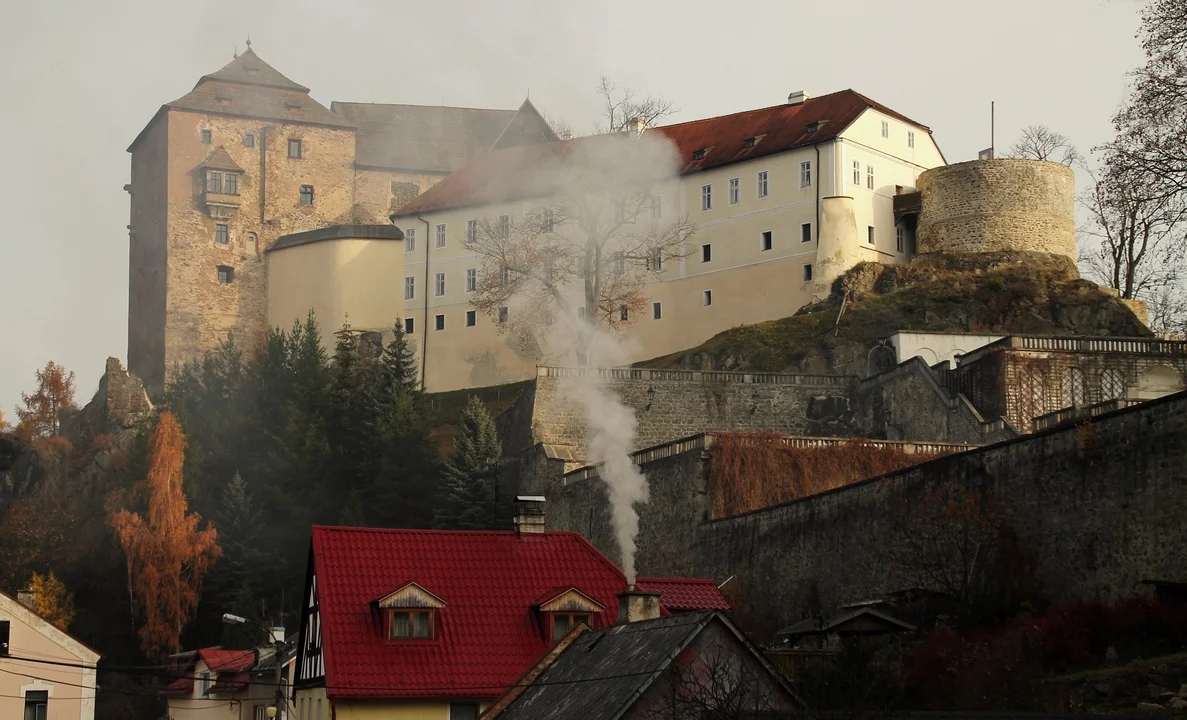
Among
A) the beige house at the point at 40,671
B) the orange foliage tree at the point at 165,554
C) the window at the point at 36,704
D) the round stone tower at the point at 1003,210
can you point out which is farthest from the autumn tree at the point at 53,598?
the round stone tower at the point at 1003,210

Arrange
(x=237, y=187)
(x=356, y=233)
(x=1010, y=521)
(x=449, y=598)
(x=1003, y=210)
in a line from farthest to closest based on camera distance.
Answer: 1. (x=237, y=187)
2. (x=356, y=233)
3. (x=1003, y=210)
4. (x=1010, y=521)
5. (x=449, y=598)

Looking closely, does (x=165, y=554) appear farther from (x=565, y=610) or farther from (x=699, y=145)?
(x=565, y=610)

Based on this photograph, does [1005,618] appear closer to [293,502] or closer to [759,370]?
[759,370]

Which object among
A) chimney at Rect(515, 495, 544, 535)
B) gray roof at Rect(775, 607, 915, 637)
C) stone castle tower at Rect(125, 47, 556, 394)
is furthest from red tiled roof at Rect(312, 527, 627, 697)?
stone castle tower at Rect(125, 47, 556, 394)

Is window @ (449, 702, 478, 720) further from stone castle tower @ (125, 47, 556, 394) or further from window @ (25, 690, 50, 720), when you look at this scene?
stone castle tower @ (125, 47, 556, 394)

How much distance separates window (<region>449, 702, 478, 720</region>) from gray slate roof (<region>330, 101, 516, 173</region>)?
226 ft

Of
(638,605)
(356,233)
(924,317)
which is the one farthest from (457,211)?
(638,605)

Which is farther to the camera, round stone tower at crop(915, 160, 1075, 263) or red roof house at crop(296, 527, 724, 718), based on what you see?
round stone tower at crop(915, 160, 1075, 263)

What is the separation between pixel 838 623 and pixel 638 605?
16.9ft

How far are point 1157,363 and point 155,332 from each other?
53.8m

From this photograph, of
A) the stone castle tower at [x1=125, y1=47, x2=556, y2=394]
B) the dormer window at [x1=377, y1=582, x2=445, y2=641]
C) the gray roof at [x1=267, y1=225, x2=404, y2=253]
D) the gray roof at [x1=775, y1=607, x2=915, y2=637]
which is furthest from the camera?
the stone castle tower at [x1=125, y1=47, x2=556, y2=394]

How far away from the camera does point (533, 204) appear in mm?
76750

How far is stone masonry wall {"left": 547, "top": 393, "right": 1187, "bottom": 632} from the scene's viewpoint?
95.5 feet

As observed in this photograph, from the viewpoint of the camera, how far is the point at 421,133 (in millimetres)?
98688
